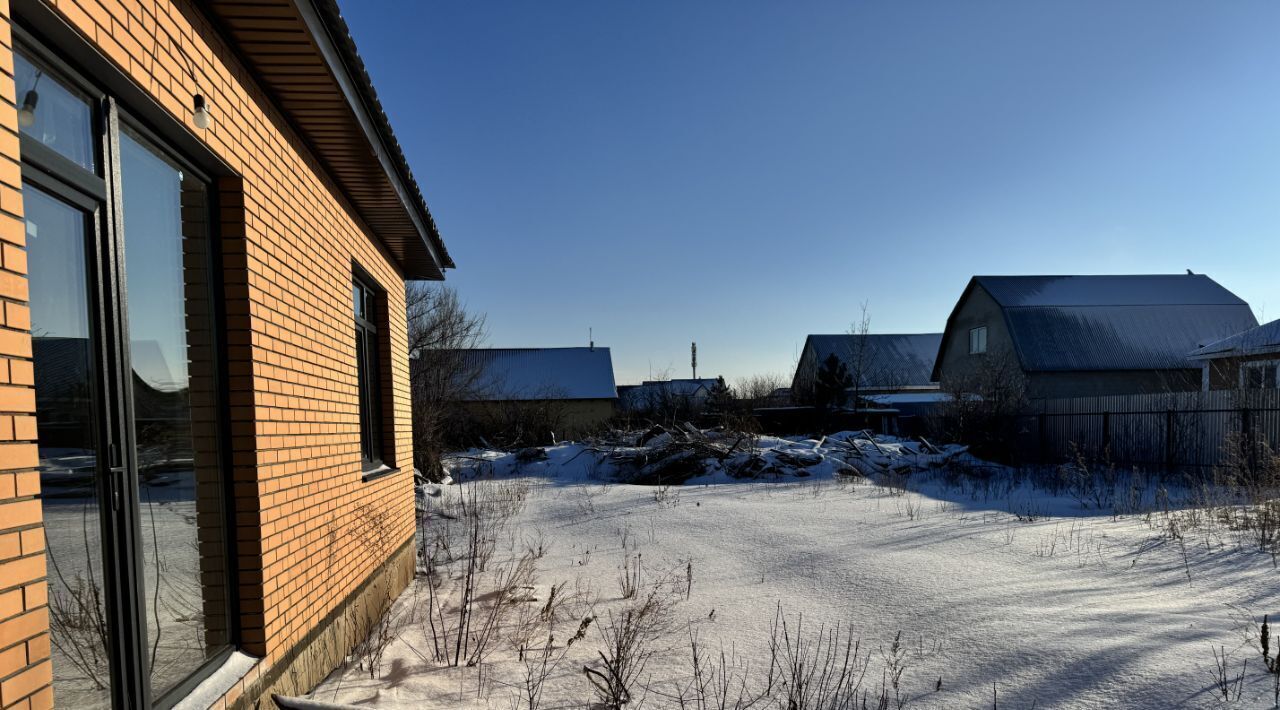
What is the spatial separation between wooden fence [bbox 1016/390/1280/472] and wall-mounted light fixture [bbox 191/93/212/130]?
14002mm

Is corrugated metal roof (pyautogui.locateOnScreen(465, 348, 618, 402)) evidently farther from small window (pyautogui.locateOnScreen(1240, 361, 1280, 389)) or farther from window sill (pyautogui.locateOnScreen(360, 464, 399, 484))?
window sill (pyautogui.locateOnScreen(360, 464, 399, 484))

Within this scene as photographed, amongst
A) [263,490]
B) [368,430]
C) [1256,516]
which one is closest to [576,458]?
[368,430]

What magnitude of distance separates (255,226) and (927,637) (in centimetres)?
449

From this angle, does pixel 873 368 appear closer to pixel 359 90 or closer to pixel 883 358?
→ pixel 883 358

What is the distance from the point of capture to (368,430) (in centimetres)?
598

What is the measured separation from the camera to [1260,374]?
17.1 m

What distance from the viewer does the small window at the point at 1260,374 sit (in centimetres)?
1691

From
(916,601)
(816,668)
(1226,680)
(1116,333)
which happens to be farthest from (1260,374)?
(816,668)

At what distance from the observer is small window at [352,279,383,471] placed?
5.79 meters

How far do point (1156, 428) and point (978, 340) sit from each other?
1267 centimetres

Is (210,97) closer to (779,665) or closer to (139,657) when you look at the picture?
(139,657)

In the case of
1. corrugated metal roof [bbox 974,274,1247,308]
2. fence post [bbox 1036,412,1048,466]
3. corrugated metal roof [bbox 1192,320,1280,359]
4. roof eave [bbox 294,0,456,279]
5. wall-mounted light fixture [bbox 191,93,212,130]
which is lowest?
fence post [bbox 1036,412,1048,466]

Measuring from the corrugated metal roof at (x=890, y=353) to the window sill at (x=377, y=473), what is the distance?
32828mm

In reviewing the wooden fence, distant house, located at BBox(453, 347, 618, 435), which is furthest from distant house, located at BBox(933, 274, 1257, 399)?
distant house, located at BBox(453, 347, 618, 435)
